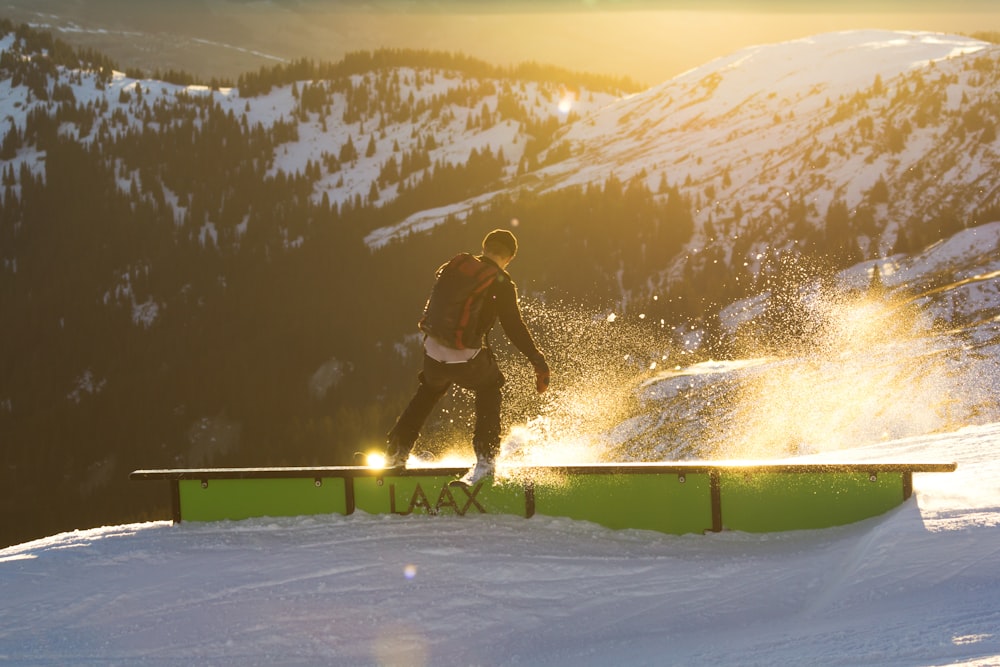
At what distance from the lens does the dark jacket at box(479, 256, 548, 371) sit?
30.9 feet

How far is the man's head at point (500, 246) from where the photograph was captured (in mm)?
9461

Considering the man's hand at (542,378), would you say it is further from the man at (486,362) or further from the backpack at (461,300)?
the backpack at (461,300)

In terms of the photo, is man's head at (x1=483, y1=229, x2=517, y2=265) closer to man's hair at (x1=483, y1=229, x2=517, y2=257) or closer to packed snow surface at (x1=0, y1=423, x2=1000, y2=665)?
man's hair at (x1=483, y1=229, x2=517, y2=257)

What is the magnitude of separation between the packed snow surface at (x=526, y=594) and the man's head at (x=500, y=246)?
10.1ft

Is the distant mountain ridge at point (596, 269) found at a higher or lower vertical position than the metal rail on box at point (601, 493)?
higher

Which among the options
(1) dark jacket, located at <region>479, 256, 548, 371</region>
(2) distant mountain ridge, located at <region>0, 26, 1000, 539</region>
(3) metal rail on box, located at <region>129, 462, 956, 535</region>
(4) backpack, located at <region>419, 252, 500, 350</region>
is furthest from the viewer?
(2) distant mountain ridge, located at <region>0, 26, 1000, 539</region>

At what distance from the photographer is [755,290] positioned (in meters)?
124

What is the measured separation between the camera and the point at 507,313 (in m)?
9.49

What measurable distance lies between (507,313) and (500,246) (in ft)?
2.32

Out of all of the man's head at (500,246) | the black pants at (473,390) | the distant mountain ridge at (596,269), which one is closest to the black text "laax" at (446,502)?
the black pants at (473,390)

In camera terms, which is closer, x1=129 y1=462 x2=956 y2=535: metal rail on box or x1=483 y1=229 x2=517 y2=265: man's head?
x1=483 y1=229 x2=517 y2=265: man's head

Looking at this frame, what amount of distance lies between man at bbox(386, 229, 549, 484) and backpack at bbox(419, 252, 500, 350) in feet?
0.13

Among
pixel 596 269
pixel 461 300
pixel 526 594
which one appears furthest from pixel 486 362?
pixel 596 269

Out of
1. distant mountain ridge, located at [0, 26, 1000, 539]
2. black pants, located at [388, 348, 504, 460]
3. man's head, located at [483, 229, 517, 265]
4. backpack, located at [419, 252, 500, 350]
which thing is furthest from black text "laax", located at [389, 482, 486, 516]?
distant mountain ridge, located at [0, 26, 1000, 539]
